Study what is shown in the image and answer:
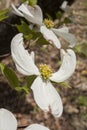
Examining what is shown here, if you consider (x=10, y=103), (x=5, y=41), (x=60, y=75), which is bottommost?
(x=10, y=103)

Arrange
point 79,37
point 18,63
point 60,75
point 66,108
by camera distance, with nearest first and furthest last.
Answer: point 18,63, point 60,75, point 66,108, point 79,37

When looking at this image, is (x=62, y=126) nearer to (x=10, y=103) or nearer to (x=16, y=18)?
(x=10, y=103)

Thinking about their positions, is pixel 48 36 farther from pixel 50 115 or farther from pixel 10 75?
pixel 50 115

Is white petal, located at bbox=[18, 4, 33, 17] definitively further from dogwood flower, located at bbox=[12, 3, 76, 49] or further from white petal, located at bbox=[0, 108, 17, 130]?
white petal, located at bbox=[0, 108, 17, 130]

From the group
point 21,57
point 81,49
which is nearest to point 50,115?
point 81,49

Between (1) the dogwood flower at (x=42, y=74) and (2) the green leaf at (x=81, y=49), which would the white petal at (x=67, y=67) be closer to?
(1) the dogwood flower at (x=42, y=74)

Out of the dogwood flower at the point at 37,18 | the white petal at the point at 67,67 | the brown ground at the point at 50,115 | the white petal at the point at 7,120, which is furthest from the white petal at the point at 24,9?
the brown ground at the point at 50,115

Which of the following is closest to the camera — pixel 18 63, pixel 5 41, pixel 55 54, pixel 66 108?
pixel 18 63

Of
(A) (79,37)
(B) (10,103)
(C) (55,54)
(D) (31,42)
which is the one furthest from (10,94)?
(D) (31,42)
